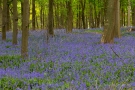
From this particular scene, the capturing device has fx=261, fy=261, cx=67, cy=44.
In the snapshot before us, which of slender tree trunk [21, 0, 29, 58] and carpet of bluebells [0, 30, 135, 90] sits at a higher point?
slender tree trunk [21, 0, 29, 58]

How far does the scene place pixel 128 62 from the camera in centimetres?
1059

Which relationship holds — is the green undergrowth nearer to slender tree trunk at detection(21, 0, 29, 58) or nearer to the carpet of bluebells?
the carpet of bluebells

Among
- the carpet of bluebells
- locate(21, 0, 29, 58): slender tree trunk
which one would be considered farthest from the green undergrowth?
locate(21, 0, 29, 58): slender tree trunk

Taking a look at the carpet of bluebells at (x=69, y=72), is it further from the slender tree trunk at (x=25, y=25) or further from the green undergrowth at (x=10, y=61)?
the slender tree trunk at (x=25, y=25)

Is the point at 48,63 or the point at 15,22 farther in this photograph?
the point at 15,22

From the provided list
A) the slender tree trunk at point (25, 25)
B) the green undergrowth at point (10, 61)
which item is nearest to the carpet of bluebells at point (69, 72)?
the green undergrowth at point (10, 61)

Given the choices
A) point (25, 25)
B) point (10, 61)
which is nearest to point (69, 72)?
point (10, 61)

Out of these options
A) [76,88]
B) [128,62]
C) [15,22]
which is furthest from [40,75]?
[15,22]

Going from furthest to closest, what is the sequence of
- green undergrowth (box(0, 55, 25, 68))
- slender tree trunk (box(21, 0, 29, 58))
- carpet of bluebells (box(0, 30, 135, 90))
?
slender tree trunk (box(21, 0, 29, 58)) → green undergrowth (box(0, 55, 25, 68)) → carpet of bluebells (box(0, 30, 135, 90))

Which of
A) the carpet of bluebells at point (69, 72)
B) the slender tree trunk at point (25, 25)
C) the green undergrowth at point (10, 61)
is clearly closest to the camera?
the carpet of bluebells at point (69, 72)

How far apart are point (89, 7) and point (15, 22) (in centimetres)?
3871

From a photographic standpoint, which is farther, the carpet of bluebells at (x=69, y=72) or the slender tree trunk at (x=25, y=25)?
the slender tree trunk at (x=25, y=25)

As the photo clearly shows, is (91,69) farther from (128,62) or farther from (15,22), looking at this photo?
(15,22)

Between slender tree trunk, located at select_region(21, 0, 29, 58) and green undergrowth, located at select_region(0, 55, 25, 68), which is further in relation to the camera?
slender tree trunk, located at select_region(21, 0, 29, 58)
